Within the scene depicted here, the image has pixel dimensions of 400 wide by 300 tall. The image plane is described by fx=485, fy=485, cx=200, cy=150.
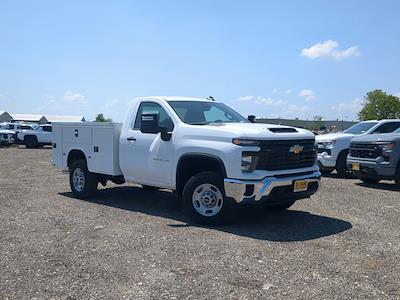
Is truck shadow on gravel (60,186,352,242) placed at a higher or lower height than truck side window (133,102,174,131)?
lower

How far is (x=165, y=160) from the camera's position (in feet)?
27.2

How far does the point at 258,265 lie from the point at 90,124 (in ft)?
18.5

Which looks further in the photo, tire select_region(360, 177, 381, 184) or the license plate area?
tire select_region(360, 177, 381, 184)

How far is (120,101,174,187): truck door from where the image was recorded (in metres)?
8.33

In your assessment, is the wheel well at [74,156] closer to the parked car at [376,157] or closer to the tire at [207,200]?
the tire at [207,200]

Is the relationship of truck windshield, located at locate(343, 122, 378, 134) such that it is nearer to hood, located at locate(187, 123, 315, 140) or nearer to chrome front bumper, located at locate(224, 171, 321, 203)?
hood, located at locate(187, 123, 315, 140)

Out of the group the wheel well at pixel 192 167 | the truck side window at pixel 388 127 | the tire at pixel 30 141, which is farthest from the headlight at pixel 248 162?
the tire at pixel 30 141

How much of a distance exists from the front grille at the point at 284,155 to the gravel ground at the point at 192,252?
3.14ft

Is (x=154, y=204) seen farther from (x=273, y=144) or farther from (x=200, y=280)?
(x=200, y=280)

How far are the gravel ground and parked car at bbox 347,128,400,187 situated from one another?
2.09 m

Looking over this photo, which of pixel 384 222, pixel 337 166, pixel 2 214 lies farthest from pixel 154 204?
pixel 337 166

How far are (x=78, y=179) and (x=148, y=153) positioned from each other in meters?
2.60

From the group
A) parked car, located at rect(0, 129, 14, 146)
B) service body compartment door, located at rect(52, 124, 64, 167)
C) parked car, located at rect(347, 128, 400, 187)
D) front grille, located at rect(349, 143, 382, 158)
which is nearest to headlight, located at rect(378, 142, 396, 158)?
parked car, located at rect(347, 128, 400, 187)

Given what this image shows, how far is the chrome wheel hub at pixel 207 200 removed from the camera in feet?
24.6
